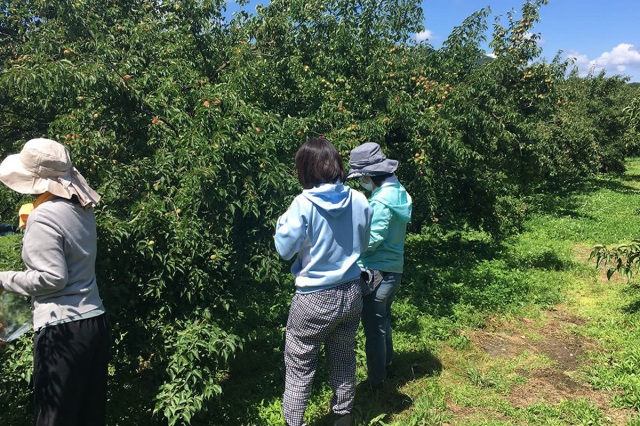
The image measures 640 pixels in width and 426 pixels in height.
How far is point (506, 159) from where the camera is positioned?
894 centimetres

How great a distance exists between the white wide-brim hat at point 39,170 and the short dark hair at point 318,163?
38.1 inches

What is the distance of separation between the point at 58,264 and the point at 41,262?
56mm

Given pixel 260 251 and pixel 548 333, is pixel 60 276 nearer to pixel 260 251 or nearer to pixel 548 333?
pixel 260 251

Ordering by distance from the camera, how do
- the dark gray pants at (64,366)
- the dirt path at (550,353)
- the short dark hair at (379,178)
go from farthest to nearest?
the dirt path at (550,353) < the short dark hair at (379,178) < the dark gray pants at (64,366)

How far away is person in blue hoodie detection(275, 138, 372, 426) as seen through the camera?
2.22 m

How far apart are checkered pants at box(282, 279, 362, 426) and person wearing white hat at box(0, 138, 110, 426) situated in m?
0.86

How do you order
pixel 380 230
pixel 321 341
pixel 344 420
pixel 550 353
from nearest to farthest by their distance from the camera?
pixel 321 341 < pixel 344 420 < pixel 380 230 < pixel 550 353

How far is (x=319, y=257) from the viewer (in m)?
2.25

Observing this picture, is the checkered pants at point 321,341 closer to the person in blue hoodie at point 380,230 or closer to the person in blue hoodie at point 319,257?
the person in blue hoodie at point 319,257

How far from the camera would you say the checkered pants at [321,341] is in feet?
7.50

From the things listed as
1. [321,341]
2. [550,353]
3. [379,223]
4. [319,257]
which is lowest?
[550,353]

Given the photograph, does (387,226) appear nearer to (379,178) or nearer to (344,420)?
(379,178)

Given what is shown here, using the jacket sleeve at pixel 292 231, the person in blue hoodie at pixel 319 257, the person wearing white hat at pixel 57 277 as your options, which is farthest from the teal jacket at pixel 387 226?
the person wearing white hat at pixel 57 277

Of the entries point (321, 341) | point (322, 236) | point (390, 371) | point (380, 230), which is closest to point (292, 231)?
point (322, 236)
